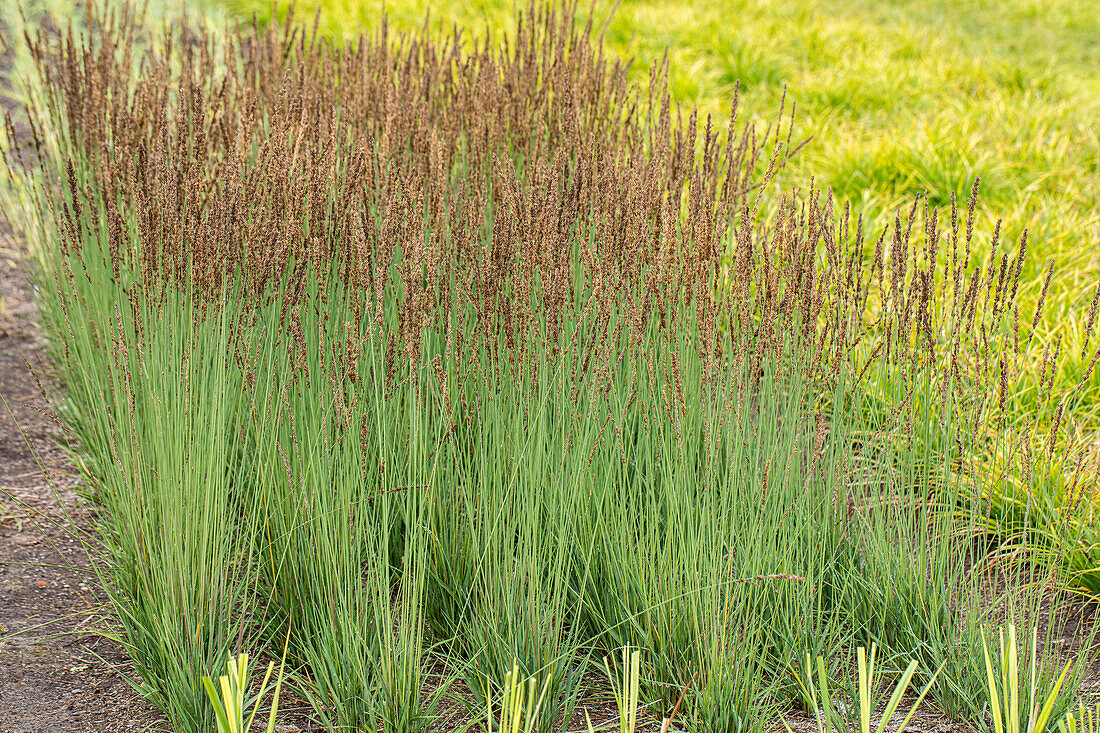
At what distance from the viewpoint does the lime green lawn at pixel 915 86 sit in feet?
16.6

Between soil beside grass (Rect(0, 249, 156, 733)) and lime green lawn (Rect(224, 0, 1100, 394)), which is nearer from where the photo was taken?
soil beside grass (Rect(0, 249, 156, 733))

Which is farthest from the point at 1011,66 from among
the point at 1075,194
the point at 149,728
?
the point at 149,728

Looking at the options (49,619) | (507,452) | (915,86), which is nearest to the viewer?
(507,452)

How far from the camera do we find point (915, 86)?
6.96 meters

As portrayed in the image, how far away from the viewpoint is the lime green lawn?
5.07 metres

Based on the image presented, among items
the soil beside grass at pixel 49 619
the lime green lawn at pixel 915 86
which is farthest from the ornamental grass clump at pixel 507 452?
the lime green lawn at pixel 915 86

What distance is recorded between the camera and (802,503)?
229 cm

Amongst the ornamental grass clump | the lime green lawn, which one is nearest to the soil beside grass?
the ornamental grass clump

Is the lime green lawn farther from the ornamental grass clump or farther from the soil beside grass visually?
the soil beside grass

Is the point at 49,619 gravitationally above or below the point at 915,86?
below

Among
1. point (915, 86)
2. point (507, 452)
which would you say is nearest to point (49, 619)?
point (507, 452)

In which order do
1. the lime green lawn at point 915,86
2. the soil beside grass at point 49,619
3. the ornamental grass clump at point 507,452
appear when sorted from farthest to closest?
the lime green lawn at point 915,86, the soil beside grass at point 49,619, the ornamental grass clump at point 507,452

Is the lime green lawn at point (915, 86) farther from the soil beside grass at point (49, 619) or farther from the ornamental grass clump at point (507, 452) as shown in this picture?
the soil beside grass at point (49, 619)

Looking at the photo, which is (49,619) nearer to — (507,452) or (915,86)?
(507,452)
